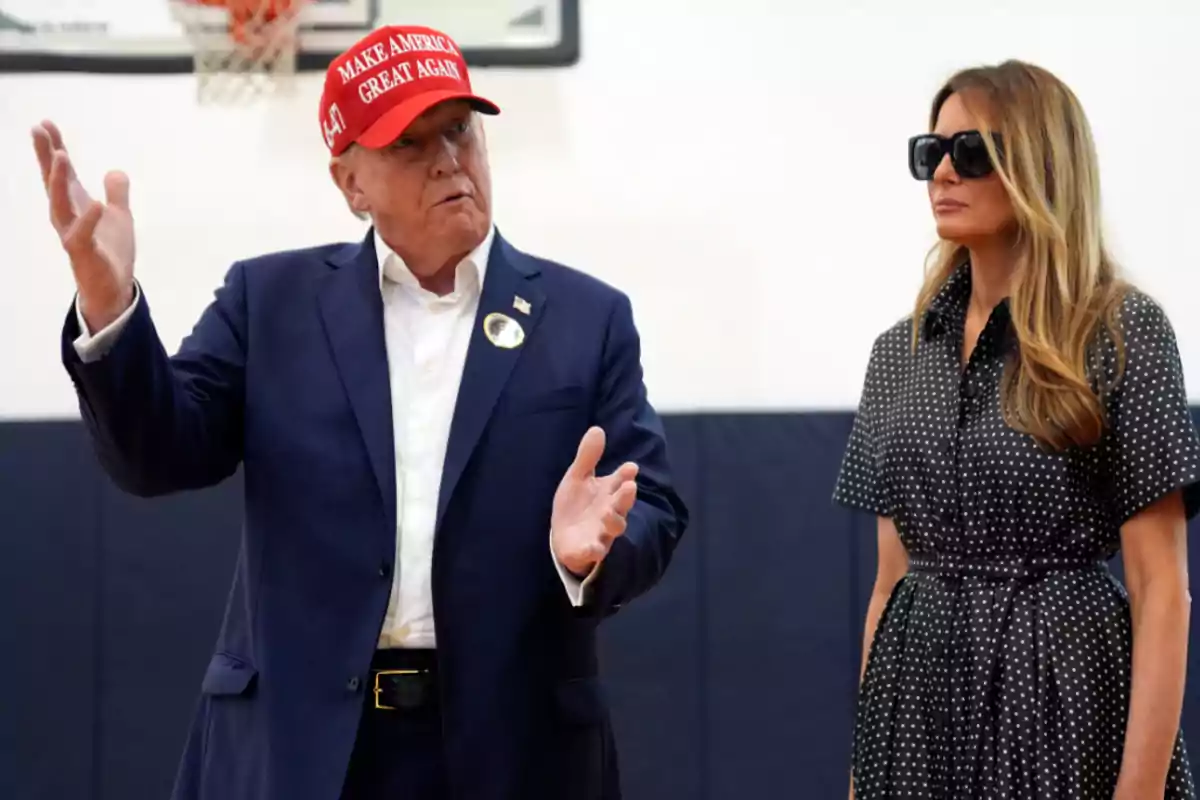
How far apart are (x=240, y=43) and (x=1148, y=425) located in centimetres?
243

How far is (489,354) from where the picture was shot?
5.02 ft

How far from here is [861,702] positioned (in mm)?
1705

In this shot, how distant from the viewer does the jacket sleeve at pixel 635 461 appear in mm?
1416

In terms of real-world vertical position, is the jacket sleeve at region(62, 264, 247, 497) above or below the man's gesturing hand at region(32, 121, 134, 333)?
below

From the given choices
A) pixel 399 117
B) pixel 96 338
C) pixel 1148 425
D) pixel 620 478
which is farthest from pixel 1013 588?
pixel 96 338

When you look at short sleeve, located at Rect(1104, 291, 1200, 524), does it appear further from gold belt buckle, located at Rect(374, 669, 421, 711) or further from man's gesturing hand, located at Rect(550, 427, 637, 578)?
gold belt buckle, located at Rect(374, 669, 421, 711)

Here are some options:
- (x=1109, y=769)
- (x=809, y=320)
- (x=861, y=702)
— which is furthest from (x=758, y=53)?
(x=1109, y=769)

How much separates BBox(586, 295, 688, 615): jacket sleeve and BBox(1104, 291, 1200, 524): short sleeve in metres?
0.58

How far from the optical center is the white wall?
2.98m

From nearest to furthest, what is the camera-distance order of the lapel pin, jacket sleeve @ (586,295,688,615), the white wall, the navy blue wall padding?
jacket sleeve @ (586,295,688,615)
the lapel pin
the navy blue wall padding
the white wall

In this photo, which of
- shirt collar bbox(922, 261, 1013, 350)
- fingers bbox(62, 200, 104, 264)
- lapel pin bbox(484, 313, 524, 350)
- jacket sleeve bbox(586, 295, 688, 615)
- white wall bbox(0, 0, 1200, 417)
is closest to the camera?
fingers bbox(62, 200, 104, 264)

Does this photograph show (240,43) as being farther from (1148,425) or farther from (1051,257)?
(1148,425)

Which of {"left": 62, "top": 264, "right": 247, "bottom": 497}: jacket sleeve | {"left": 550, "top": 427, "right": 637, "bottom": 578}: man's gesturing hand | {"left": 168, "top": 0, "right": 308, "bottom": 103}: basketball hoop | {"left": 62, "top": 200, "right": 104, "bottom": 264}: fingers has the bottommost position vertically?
{"left": 550, "top": 427, "right": 637, "bottom": 578}: man's gesturing hand

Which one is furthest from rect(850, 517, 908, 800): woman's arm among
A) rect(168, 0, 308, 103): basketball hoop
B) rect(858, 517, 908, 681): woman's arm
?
rect(168, 0, 308, 103): basketball hoop
